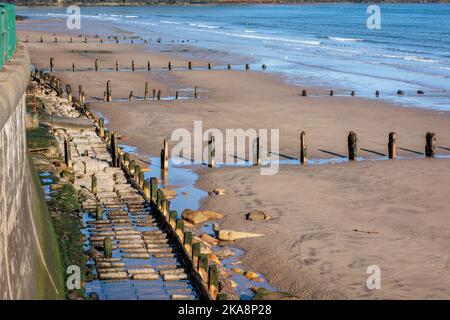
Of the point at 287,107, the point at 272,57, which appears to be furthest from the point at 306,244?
the point at 272,57

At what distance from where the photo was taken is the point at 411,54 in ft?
304

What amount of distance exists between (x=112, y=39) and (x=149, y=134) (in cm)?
7303

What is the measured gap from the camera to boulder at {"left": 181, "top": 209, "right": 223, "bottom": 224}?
24.3m

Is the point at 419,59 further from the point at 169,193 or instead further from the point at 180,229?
the point at 180,229

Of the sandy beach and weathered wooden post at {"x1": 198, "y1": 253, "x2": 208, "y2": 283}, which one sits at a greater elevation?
weathered wooden post at {"x1": 198, "y1": 253, "x2": 208, "y2": 283}

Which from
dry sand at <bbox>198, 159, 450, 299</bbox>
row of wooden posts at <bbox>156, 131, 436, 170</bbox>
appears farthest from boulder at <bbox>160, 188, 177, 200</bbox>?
row of wooden posts at <bbox>156, 131, 436, 170</bbox>

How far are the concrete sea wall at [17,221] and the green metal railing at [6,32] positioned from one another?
187 millimetres

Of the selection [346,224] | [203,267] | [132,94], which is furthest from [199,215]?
[132,94]

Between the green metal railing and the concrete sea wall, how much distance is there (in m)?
0.19

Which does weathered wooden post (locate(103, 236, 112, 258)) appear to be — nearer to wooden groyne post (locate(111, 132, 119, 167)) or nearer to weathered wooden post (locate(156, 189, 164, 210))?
weathered wooden post (locate(156, 189, 164, 210))

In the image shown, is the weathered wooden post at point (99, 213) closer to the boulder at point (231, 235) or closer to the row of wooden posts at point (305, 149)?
the boulder at point (231, 235)

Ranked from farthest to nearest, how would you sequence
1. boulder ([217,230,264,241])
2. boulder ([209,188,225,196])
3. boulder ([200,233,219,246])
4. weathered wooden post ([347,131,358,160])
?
weathered wooden post ([347,131,358,160]), boulder ([209,188,225,196]), boulder ([217,230,264,241]), boulder ([200,233,219,246])

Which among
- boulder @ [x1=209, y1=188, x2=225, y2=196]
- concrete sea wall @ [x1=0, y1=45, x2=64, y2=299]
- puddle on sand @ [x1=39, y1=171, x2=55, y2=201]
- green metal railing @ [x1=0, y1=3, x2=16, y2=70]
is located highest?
green metal railing @ [x1=0, y1=3, x2=16, y2=70]
